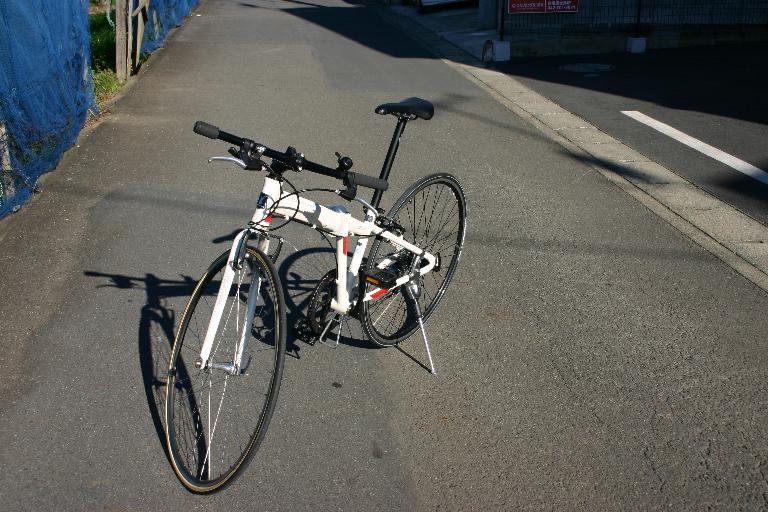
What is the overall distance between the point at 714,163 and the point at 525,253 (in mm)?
3528

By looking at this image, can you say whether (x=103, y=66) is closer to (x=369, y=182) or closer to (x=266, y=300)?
(x=266, y=300)

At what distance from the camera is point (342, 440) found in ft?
12.6

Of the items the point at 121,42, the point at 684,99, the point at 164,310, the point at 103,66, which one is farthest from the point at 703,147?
the point at 103,66

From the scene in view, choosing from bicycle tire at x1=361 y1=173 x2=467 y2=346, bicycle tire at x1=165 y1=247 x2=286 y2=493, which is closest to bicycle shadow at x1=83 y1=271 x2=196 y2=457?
bicycle tire at x1=165 y1=247 x2=286 y2=493

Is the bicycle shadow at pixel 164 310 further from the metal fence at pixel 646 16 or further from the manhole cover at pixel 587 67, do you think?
the metal fence at pixel 646 16

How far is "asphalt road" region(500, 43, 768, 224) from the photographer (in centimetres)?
834

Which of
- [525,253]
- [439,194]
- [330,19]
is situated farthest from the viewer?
[330,19]

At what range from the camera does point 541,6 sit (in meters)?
16.0

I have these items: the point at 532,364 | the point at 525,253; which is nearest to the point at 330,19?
the point at 525,253

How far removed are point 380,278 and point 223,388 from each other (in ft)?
3.08

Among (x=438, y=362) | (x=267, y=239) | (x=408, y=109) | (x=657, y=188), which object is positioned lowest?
(x=438, y=362)

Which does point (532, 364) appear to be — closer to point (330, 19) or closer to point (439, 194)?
point (439, 194)

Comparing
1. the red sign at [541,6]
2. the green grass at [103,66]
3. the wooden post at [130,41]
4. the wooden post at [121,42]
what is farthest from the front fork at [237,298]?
the red sign at [541,6]

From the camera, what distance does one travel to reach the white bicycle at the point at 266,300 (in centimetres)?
342
